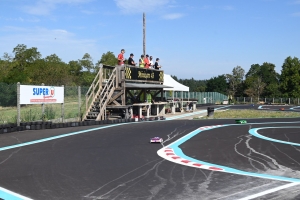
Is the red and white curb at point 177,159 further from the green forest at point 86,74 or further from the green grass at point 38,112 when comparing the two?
the green forest at point 86,74

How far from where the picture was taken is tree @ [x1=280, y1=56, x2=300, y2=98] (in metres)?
82.1

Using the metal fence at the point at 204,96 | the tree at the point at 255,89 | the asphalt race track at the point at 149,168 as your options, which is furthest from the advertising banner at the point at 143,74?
the tree at the point at 255,89

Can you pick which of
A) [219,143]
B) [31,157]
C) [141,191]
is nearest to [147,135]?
[219,143]

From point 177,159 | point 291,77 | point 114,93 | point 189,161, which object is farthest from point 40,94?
point 291,77

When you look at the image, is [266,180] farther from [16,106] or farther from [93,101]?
[93,101]

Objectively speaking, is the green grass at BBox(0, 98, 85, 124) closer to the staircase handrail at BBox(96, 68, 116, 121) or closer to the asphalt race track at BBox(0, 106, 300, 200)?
the staircase handrail at BBox(96, 68, 116, 121)

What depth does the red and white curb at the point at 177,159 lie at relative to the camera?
8859 millimetres

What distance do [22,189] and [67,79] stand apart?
2000 inches

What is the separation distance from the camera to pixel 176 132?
659 inches

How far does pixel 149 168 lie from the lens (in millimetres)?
8734

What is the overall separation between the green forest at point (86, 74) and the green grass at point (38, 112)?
27444mm

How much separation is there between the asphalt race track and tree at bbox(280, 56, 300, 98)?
72534 millimetres

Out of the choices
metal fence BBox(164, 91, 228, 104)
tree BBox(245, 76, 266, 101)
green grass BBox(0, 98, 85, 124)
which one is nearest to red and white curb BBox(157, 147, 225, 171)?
green grass BBox(0, 98, 85, 124)

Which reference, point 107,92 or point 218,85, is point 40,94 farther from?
point 218,85
